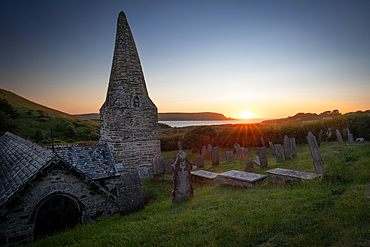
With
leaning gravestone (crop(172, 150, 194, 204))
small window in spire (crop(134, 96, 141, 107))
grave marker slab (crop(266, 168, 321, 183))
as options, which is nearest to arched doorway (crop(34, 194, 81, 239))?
leaning gravestone (crop(172, 150, 194, 204))

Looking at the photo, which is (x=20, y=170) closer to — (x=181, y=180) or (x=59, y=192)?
(x=59, y=192)

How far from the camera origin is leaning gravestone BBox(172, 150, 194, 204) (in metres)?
6.73

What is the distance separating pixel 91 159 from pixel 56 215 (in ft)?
12.0

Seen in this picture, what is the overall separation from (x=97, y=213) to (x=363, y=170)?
29.5 ft

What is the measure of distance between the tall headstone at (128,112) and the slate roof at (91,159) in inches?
127

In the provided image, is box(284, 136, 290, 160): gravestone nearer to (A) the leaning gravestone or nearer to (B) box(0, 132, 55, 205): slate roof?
(A) the leaning gravestone

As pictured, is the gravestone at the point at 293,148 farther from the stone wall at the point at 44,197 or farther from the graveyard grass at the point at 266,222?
the stone wall at the point at 44,197

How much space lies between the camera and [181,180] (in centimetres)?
689

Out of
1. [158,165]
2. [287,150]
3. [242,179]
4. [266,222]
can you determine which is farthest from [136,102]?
[266,222]

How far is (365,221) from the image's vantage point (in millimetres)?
3273

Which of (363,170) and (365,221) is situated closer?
(365,221)

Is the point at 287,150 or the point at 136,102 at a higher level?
the point at 136,102

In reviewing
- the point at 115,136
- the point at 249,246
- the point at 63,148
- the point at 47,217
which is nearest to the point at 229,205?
the point at 249,246

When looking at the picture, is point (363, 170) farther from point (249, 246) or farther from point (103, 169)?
point (103, 169)
